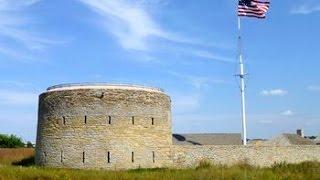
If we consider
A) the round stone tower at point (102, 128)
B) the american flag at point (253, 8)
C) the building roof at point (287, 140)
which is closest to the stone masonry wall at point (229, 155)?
the round stone tower at point (102, 128)

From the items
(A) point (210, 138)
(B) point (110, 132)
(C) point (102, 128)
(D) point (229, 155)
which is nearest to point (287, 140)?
(A) point (210, 138)

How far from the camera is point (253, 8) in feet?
114

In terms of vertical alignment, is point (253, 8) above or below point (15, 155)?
above

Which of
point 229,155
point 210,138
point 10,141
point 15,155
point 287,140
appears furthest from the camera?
point 10,141

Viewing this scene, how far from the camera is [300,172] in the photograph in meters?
27.5

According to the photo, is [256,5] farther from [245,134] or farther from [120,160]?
[120,160]

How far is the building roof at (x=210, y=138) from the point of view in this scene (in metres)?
46.0

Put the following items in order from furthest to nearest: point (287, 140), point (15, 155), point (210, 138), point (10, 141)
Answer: point (10, 141) → point (287, 140) → point (210, 138) → point (15, 155)

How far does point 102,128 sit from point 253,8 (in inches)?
453

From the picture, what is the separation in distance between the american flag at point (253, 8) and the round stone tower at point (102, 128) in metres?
7.51

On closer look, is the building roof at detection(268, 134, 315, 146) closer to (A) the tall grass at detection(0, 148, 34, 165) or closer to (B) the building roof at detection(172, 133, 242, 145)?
(B) the building roof at detection(172, 133, 242, 145)

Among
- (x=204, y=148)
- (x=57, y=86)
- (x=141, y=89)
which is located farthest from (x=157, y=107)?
(x=57, y=86)

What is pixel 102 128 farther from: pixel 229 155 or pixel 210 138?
pixel 210 138

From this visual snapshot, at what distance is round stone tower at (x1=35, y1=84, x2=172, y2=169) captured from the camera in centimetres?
3366
